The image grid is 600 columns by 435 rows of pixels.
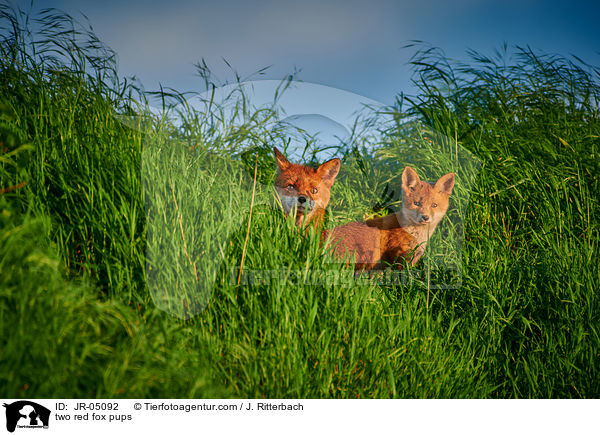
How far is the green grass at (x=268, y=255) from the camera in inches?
76.3

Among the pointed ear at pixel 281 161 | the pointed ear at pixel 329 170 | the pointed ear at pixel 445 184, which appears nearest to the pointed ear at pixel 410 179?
the pointed ear at pixel 445 184

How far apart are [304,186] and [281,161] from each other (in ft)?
0.94

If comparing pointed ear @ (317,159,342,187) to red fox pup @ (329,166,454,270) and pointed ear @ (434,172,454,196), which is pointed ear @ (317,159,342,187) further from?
pointed ear @ (434,172,454,196)

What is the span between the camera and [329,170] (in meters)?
2.73

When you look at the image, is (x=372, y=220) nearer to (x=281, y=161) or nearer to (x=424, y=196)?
(x=424, y=196)

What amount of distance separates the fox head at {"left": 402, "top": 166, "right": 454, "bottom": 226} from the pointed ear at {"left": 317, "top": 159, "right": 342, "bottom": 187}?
505 mm

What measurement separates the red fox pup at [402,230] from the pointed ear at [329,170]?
0.41 metres

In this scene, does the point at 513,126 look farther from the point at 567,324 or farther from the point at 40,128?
the point at 40,128

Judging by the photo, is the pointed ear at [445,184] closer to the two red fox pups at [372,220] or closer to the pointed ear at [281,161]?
the two red fox pups at [372,220]
